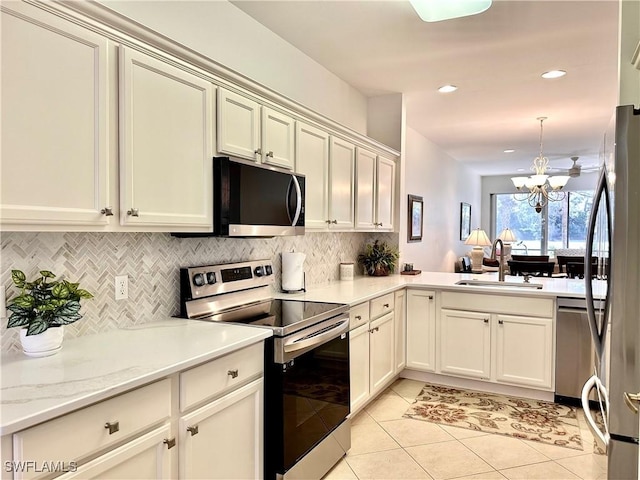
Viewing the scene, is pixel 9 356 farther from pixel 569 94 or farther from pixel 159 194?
pixel 569 94

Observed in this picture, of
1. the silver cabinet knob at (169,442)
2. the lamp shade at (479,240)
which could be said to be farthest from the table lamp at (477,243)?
the silver cabinet knob at (169,442)

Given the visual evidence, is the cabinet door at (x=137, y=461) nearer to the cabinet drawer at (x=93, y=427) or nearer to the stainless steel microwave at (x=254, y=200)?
the cabinet drawer at (x=93, y=427)

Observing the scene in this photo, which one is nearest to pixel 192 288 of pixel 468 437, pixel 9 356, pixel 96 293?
pixel 96 293

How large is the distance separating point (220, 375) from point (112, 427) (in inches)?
19.3

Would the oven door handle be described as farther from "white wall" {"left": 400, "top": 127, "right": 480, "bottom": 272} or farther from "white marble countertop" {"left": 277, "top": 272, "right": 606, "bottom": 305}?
"white wall" {"left": 400, "top": 127, "right": 480, "bottom": 272}

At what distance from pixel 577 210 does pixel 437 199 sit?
4.80 m

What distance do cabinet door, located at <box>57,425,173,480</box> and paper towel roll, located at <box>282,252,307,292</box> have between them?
1679 mm

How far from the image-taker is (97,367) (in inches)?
58.2

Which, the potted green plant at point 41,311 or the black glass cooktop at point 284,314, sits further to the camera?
the black glass cooktop at point 284,314

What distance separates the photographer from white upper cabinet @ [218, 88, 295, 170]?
224cm

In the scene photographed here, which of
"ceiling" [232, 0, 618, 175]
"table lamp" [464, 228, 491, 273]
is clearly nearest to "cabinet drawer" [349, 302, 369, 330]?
"ceiling" [232, 0, 618, 175]

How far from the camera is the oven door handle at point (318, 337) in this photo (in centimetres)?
212

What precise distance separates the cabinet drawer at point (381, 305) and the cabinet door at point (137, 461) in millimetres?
1941

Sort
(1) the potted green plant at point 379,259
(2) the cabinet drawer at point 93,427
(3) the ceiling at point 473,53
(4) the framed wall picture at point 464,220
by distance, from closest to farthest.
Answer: (2) the cabinet drawer at point 93,427, (3) the ceiling at point 473,53, (1) the potted green plant at point 379,259, (4) the framed wall picture at point 464,220
